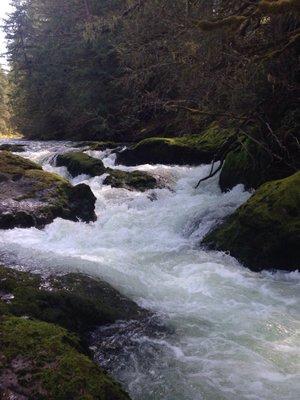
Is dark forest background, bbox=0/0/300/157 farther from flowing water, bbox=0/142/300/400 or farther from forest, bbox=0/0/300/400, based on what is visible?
flowing water, bbox=0/142/300/400

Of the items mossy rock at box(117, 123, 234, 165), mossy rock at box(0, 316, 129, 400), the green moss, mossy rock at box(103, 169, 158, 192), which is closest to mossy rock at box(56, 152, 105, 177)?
mossy rock at box(103, 169, 158, 192)

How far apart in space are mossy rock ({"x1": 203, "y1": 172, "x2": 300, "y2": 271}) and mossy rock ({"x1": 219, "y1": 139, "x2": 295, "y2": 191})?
1.77 meters

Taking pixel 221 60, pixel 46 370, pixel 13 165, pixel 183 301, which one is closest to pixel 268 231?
pixel 183 301

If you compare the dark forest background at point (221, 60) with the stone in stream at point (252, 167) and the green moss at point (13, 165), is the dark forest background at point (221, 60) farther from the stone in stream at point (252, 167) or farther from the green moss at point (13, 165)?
the green moss at point (13, 165)

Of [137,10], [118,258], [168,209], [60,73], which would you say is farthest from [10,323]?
[60,73]

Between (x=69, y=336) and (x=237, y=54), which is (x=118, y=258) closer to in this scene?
(x=69, y=336)

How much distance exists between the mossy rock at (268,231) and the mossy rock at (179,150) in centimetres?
673

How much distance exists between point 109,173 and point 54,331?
32.2 feet

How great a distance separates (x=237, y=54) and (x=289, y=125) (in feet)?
6.21

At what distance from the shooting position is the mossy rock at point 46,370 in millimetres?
3037

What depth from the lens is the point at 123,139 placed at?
23.4m

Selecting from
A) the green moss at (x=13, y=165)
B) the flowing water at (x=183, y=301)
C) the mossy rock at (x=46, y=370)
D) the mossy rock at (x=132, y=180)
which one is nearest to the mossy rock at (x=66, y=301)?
the flowing water at (x=183, y=301)

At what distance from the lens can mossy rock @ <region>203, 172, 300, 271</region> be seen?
6914 millimetres

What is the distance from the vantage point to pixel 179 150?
15.1 metres
